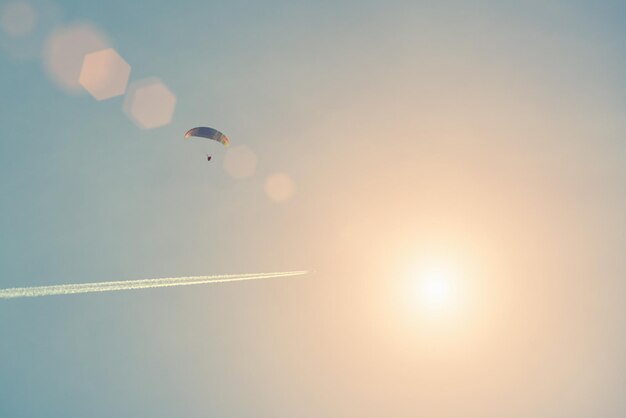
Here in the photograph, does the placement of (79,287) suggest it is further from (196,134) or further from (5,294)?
(196,134)

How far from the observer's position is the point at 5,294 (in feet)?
115

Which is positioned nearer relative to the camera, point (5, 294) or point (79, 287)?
point (5, 294)

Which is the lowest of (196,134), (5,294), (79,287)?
(5,294)

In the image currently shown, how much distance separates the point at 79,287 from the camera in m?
45.0

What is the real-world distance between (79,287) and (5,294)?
9.87 metres

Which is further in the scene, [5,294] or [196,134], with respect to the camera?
[196,134]

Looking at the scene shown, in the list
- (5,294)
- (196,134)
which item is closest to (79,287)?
(5,294)

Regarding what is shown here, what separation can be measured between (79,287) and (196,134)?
1855 cm

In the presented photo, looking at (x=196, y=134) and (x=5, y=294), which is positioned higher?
(x=196, y=134)

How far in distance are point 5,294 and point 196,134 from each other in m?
21.3

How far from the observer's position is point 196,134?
4650cm

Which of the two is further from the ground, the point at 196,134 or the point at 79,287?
the point at 196,134
